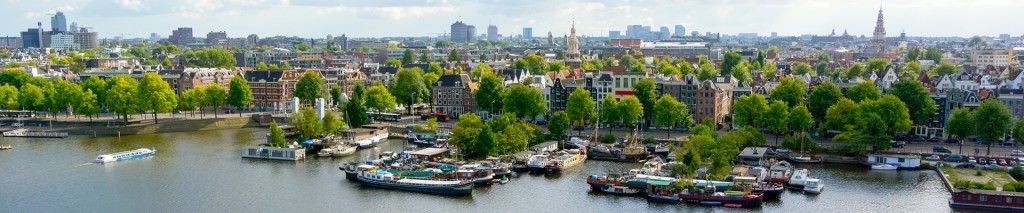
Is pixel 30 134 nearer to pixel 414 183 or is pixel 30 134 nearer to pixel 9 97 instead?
pixel 9 97

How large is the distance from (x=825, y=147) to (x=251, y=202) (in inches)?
1247

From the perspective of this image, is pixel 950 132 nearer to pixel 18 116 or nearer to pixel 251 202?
pixel 251 202

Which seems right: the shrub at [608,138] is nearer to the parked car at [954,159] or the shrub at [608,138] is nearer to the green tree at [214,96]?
the parked car at [954,159]

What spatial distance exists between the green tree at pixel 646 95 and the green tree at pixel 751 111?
6017mm

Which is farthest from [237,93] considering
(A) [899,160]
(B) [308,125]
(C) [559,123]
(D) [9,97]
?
(A) [899,160]

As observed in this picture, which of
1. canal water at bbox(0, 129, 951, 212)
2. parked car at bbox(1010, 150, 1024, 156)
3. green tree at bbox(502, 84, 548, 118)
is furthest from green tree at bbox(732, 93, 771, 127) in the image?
green tree at bbox(502, 84, 548, 118)

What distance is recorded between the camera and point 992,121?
4991 centimetres

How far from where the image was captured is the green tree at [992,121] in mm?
49750

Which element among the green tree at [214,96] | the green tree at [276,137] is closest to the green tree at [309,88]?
the green tree at [214,96]

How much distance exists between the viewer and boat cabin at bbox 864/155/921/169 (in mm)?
47531

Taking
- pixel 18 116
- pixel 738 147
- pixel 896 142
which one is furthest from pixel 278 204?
pixel 18 116

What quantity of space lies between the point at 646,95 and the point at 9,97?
5151 cm

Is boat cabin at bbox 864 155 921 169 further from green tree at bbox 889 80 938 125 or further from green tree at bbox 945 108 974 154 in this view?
green tree at bbox 889 80 938 125

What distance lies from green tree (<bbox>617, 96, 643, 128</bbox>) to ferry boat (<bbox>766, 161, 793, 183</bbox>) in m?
12.6
